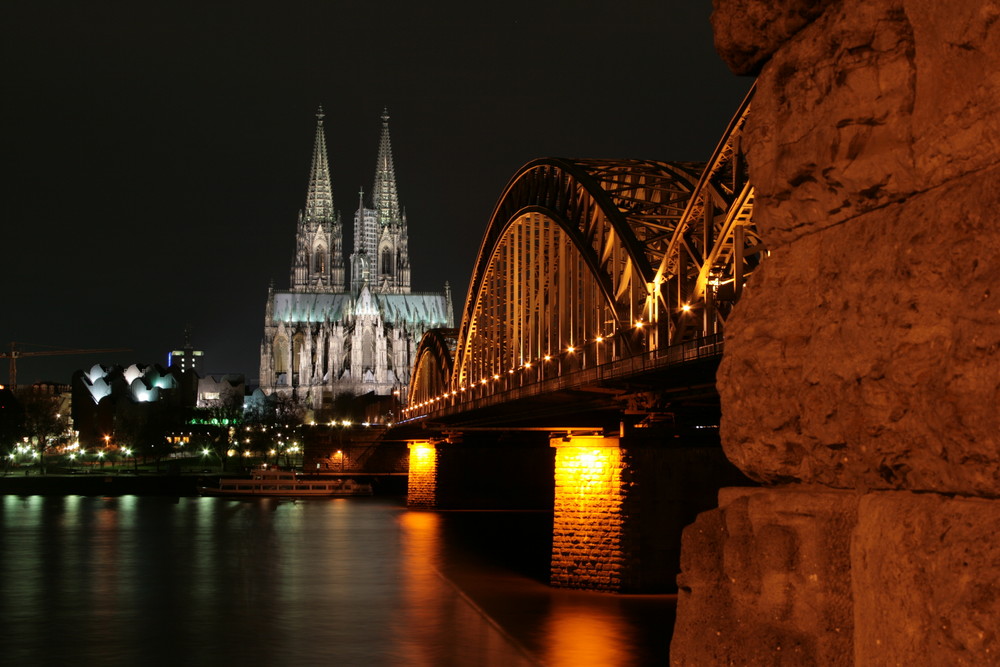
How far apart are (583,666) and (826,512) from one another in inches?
747

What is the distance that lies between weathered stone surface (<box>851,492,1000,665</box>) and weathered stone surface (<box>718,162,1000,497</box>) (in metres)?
0.06

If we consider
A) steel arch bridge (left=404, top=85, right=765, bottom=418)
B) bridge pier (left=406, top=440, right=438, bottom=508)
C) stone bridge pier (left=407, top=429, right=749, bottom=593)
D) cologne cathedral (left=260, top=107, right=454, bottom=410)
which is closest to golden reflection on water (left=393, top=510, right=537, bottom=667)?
stone bridge pier (left=407, top=429, right=749, bottom=593)

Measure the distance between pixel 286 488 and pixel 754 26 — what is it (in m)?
89.4

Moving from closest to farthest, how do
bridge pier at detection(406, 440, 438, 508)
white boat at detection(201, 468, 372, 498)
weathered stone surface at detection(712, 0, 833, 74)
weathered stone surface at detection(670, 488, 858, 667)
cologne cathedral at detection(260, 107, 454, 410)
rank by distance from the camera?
weathered stone surface at detection(670, 488, 858, 667) → weathered stone surface at detection(712, 0, 833, 74) → bridge pier at detection(406, 440, 438, 508) → white boat at detection(201, 468, 372, 498) → cologne cathedral at detection(260, 107, 454, 410)

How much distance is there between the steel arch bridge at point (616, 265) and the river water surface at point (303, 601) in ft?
19.4

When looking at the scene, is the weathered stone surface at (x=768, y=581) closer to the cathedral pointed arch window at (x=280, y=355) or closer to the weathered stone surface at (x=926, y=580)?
the weathered stone surface at (x=926, y=580)

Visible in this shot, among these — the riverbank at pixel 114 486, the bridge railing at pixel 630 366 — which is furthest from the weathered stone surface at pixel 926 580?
the riverbank at pixel 114 486

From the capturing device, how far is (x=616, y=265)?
39.4 meters

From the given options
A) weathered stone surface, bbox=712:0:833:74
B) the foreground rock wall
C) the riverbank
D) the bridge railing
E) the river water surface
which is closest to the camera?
the foreground rock wall

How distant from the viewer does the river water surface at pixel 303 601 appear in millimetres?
23297

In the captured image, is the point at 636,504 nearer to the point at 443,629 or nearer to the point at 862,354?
the point at 443,629

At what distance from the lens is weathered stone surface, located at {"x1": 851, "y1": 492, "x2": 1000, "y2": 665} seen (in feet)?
8.63

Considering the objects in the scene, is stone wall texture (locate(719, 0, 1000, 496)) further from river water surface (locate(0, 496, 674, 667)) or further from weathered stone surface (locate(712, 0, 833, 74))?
river water surface (locate(0, 496, 674, 667))

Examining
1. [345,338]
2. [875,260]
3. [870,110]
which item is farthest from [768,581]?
[345,338]
